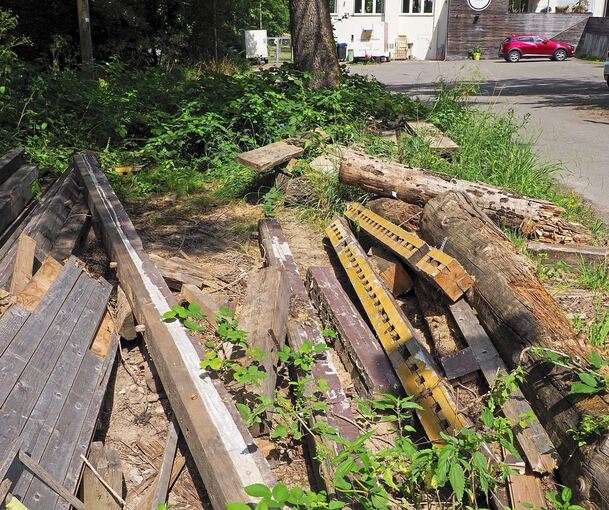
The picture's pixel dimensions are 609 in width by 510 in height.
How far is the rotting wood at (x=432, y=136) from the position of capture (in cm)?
711

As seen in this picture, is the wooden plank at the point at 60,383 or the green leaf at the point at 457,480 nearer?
the green leaf at the point at 457,480

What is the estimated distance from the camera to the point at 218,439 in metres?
2.87

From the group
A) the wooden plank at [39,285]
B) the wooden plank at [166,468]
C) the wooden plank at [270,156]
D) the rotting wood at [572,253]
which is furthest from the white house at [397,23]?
the wooden plank at [166,468]

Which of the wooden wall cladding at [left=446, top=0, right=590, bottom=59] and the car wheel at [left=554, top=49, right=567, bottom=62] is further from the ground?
the wooden wall cladding at [left=446, top=0, right=590, bottom=59]

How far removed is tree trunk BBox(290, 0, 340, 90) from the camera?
9789 mm

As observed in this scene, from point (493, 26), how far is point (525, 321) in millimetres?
39479

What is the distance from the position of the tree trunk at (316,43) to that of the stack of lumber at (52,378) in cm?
634

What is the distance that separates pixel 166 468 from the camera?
308 centimetres

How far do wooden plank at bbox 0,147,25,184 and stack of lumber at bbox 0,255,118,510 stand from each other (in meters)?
2.33

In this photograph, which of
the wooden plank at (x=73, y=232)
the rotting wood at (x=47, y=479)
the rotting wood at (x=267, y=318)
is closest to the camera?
the rotting wood at (x=47, y=479)

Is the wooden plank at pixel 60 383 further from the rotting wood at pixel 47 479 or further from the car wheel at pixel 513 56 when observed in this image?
the car wheel at pixel 513 56

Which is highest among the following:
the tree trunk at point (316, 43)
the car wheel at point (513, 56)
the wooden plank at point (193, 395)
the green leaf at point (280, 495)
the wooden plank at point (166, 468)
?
the tree trunk at point (316, 43)

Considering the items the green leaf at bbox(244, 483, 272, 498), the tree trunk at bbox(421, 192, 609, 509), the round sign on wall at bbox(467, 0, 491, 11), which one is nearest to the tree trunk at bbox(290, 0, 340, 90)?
the tree trunk at bbox(421, 192, 609, 509)

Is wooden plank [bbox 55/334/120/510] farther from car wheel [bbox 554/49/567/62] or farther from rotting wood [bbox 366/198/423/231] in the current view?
car wheel [bbox 554/49/567/62]
